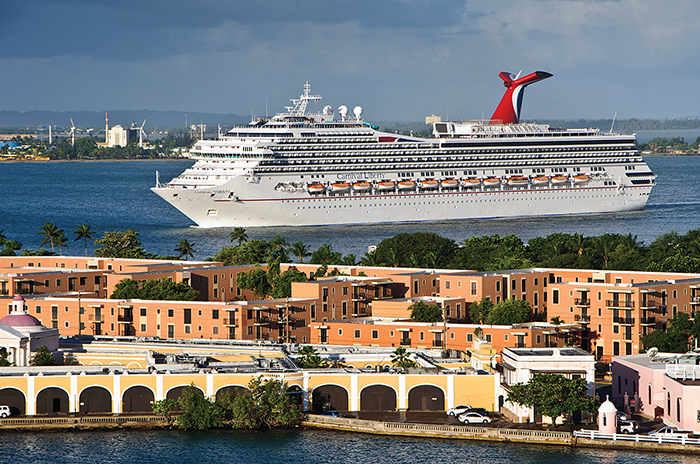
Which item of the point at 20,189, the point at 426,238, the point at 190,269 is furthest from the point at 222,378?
the point at 20,189

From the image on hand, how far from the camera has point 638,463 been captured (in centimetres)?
3033

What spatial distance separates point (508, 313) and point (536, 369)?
9778 millimetres

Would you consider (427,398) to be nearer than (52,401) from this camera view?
No

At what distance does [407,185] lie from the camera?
97.1 metres

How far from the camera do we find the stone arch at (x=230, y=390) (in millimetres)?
33875

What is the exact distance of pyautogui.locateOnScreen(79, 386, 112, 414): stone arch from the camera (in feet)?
112

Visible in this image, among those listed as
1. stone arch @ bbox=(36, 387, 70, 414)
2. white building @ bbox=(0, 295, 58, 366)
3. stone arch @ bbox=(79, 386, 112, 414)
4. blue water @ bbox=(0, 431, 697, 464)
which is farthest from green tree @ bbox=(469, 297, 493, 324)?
stone arch @ bbox=(36, 387, 70, 414)

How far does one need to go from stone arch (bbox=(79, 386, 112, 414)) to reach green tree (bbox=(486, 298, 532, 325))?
15422 millimetres

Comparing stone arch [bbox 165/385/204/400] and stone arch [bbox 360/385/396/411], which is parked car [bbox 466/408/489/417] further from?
stone arch [bbox 165/385/204/400]

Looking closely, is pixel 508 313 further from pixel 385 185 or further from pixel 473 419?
pixel 385 185

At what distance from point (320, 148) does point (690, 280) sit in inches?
2060

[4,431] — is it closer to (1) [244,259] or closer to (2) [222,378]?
(2) [222,378]

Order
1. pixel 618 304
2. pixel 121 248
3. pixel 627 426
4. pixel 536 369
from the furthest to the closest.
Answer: pixel 121 248, pixel 618 304, pixel 536 369, pixel 627 426

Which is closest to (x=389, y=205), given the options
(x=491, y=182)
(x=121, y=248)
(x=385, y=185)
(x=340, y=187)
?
(x=385, y=185)
